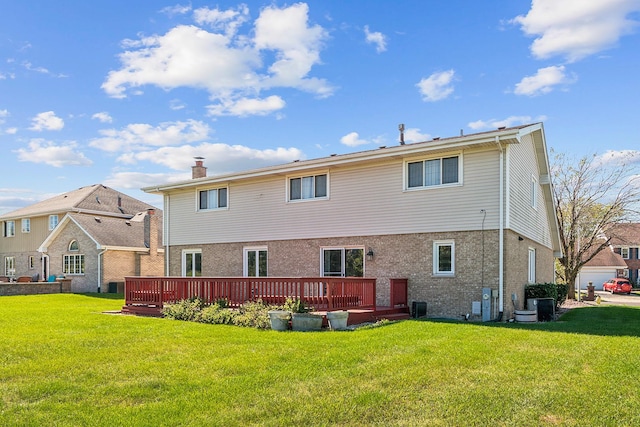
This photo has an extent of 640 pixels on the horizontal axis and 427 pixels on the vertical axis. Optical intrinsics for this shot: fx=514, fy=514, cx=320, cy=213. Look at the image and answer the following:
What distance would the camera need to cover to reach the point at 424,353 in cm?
882

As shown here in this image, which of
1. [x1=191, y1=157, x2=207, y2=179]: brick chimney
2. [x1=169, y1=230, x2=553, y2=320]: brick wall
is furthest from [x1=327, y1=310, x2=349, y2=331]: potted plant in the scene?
[x1=191, y1=157, x2=207, y2=179]: brick chimney

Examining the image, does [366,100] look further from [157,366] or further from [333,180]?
[157,366]

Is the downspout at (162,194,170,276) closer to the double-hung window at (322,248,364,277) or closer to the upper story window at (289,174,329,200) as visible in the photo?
the upper story window at (289,174,329,200)

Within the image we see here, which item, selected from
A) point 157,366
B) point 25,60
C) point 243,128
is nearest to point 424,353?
point 157,366

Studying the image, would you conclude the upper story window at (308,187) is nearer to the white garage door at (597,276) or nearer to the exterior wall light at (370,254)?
the exterior wall light at (370,254)

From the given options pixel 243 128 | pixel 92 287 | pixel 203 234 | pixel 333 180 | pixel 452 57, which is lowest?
pixel 92 287

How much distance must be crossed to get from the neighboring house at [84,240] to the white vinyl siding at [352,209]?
9961mm

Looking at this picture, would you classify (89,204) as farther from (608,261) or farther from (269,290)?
(608,261)

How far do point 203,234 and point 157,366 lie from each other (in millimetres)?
13745

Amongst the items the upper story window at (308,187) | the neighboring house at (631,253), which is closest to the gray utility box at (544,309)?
the upper story window at (308,187)

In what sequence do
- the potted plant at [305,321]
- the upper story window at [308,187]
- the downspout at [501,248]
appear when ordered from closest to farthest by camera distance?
the potted plant at [305,321] < the downspout at [501,248] < the upper story window at [308,187]

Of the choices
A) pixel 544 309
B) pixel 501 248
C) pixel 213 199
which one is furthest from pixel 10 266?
pixel 544 309

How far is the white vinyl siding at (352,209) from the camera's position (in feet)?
49.2

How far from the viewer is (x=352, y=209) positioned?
1736cm
